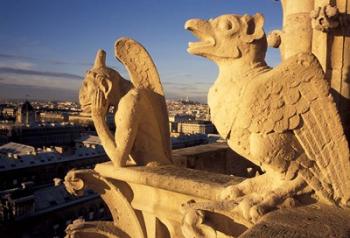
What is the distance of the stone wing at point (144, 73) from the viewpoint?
3896mm

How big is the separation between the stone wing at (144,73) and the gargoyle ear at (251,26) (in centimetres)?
127

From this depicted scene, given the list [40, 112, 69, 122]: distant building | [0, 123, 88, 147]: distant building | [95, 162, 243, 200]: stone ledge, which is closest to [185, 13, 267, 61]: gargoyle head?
[95, 162, 243, 200]: stone ledge

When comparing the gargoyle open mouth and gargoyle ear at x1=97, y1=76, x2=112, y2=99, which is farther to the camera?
gargoyle ear at x1=97, y1=76, x2=112, y2=99

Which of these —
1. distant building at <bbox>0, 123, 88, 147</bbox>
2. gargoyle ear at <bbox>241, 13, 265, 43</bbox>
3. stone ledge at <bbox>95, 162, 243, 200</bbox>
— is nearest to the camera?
gargoyle ear at <bbox>241, 13, 265, 43</bbox>

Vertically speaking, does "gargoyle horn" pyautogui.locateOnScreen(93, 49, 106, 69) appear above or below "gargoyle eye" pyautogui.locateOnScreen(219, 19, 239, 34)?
below

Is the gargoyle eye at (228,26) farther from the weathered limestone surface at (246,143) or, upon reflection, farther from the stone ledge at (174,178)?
the stone ledge at (174,178)

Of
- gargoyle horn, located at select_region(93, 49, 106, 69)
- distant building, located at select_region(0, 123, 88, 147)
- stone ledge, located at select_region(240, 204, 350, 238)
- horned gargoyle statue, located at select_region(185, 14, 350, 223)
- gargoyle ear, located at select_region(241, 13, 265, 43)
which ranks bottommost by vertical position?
distant building, located at select_region(0, 123, 88, 147)

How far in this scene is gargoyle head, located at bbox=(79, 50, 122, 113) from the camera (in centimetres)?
387

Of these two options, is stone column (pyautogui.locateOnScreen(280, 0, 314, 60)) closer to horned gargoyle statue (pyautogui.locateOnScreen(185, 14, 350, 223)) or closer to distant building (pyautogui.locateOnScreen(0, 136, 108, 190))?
horned gargoyle statue (pyautogui.locateOnScreen(185, 14, 350, 223))

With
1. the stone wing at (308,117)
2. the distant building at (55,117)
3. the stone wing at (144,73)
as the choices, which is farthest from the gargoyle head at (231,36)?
the distant building at (55,117)

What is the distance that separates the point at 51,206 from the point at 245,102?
1857cm

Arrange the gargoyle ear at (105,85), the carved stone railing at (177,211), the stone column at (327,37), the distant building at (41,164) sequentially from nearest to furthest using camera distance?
the carved stone railing at (177,211), the stone column at (327,37), the gargoyle ear at (105,85), the distant building at (41,164)

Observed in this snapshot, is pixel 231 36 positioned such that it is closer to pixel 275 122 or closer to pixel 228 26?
pixel 228 26

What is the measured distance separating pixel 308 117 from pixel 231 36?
2.47ft
